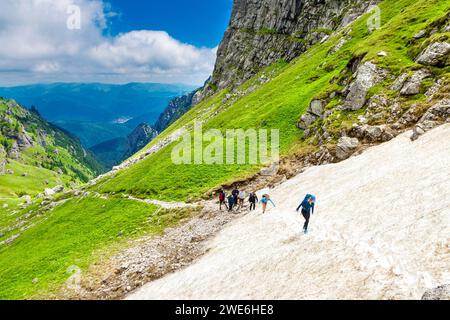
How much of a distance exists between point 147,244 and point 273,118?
46183 millimetres

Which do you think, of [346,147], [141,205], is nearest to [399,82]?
[346,147]

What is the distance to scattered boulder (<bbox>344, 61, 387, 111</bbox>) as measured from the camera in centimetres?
5644

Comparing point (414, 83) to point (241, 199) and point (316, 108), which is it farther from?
point (241, 199)

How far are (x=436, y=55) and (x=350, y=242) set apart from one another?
137 feet

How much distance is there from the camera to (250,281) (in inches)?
1007

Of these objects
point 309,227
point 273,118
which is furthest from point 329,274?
point 273,118

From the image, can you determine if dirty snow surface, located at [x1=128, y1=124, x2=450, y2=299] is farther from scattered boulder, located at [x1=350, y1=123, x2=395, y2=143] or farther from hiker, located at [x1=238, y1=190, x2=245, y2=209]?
hiker, located at [x1=238, y1=190, x2=245, y2=209]

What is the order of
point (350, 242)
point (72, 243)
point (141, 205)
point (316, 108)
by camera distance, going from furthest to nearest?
point (316, 108) → point (141, 205) → point (72, 243) → point (350, 242)

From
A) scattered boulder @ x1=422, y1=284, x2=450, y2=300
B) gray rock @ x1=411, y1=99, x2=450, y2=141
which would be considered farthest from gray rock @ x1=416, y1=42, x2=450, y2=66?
scattered boulder @ x1=422, y1=284, x2=450, y2=300

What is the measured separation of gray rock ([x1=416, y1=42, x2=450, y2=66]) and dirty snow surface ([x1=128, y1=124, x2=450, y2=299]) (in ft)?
59.0

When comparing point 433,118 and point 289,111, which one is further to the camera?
point 289,111

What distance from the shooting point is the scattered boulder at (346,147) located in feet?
156

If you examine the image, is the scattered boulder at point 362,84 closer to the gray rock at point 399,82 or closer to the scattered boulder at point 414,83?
the gray rock at point 399,82

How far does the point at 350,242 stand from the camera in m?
25.0
